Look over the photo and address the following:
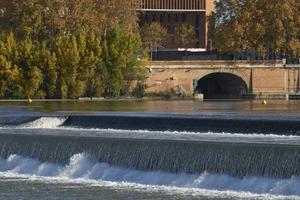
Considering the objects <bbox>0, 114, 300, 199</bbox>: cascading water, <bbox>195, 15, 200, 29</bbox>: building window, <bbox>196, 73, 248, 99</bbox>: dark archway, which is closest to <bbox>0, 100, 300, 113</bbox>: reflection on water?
<bbox>0, 114, 300, 199</bbox>: cascading water

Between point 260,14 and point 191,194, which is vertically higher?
point 260,14

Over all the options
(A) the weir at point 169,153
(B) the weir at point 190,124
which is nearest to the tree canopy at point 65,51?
(B) the weir at point 190,124

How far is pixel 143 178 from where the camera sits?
33562mm

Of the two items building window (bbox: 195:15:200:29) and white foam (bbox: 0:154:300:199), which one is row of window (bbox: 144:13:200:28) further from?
white foam (bbox: 0:154:300:199)

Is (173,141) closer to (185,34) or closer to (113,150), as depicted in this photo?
(113,150)

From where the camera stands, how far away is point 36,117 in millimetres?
51312

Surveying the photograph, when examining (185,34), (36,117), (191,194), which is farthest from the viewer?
(185,34)

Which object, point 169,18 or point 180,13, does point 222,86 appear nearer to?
point 180,13

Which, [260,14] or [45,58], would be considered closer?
[45,58]

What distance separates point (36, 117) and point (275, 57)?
7004 centimetres

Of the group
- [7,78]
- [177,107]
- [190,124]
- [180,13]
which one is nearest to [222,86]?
[7,78]

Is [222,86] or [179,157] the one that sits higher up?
[179,157]

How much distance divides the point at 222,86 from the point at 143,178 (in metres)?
86.1

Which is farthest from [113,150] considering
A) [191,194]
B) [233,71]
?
[233,71]
